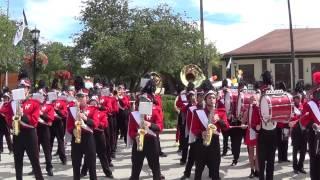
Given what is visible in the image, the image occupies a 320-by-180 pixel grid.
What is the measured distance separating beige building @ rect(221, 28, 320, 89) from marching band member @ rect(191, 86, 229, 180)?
119 ft

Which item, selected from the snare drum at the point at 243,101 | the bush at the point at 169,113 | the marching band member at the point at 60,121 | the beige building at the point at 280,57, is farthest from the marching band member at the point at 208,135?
the beige building at the point at 280,57

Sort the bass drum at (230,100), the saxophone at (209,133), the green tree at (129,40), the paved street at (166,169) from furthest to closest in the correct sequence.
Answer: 1. the green tree at (129,40)
2. the bass drum at (230,100)
3. the paved street at (166,169)
4. the saxophone at (209,133)

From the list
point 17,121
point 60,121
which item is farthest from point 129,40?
point 17,121

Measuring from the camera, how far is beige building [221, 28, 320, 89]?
4541 centimetres

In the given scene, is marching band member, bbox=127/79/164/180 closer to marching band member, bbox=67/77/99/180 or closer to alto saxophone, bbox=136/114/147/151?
alto saxophone, bbox=136/114/147/151

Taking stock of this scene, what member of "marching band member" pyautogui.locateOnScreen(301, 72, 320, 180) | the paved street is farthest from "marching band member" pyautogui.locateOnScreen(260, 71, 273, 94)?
the paved street

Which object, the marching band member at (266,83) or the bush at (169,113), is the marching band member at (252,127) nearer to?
the marching band member at (266,83)

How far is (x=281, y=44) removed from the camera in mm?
47031

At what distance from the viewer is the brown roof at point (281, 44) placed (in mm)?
45469

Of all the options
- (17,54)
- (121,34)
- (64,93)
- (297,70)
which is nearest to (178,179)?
(64,93)

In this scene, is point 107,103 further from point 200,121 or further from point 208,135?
point 208,135

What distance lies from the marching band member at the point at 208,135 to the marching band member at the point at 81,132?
179cm

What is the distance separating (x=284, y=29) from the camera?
5159 centimetres

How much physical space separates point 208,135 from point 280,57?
38.5 meters
